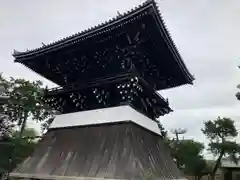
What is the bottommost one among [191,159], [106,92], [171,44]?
[191,159]

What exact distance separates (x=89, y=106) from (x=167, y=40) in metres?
3.82

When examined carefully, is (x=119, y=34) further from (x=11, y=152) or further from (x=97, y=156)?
(x=11, y=152)

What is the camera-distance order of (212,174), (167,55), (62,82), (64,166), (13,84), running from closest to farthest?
(64,166), (167,55), (62,82), (13,84), (212,174)

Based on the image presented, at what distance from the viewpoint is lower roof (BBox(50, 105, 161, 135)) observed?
8125 mm

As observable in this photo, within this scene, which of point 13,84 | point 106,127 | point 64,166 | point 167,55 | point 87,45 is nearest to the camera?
point 64,166

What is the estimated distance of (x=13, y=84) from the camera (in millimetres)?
15828

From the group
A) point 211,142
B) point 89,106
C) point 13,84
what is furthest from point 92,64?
point 211,142

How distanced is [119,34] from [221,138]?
1965 centimetres

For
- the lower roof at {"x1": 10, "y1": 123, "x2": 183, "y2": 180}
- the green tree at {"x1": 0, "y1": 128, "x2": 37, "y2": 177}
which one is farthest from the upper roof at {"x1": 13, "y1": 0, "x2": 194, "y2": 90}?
the green tree at {"x1": 0, "y1": 128, "x2": 37, "y2": 177}

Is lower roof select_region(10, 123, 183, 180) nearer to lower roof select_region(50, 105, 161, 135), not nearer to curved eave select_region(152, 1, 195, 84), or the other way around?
lower roof select_region(50, 105, 161, 135)

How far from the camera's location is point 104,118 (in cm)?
852

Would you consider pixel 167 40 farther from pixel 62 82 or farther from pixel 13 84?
pixel 13 84

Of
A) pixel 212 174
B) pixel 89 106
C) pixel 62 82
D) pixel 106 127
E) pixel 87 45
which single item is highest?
pixel 87 45

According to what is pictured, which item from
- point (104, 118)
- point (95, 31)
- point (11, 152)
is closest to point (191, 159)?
point (11, 152)
